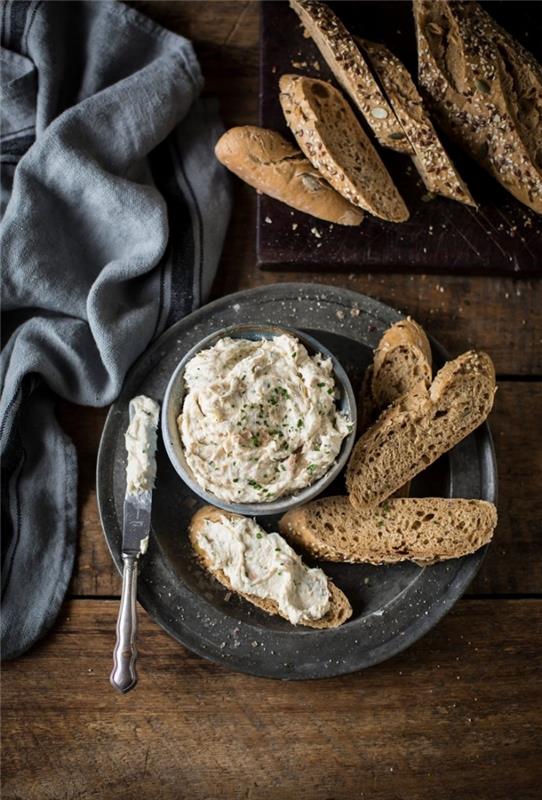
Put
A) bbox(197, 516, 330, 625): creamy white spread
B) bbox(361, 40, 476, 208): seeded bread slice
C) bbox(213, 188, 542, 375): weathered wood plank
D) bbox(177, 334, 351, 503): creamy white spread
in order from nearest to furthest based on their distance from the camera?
bbox(177, 334, 351, 503): creamy white spread, bbox(197, 516, 330, 625): creamy white spread, bbox(361, 40, 476, 208): seeded bread slice, bbox(213, 188, 542, 375): weathered wood plank

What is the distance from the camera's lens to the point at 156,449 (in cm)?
212

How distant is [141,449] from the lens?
208 centimetres

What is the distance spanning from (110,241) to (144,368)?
34 cm

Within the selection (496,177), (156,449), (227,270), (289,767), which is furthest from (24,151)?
(289,767)

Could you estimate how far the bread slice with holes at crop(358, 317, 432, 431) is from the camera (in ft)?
6.91

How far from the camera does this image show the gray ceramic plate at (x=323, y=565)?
2098mm

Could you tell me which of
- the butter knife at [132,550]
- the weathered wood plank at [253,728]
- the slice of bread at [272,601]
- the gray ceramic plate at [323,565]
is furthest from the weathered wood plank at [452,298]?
the weathered wood plank at [253,728]

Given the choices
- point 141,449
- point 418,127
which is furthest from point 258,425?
point 418,127

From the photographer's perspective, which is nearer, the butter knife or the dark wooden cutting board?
the butter knife

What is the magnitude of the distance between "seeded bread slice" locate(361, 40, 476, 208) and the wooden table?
0.80 m

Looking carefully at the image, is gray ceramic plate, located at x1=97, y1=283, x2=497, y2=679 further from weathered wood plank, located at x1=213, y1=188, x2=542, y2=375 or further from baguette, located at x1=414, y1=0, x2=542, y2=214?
baguette, located at x1=414, y1=0, x2=542, y2=214

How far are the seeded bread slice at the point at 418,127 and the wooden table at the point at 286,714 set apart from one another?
801mm

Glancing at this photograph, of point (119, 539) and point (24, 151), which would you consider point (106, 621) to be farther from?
point (24, 151)

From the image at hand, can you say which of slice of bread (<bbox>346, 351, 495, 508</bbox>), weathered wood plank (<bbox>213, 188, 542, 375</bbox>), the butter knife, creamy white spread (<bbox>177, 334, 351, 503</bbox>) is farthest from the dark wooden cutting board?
the butter knife
